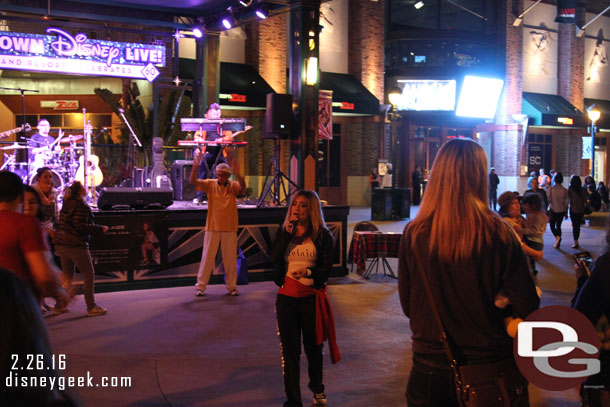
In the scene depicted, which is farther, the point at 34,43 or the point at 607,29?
the point at 607,29

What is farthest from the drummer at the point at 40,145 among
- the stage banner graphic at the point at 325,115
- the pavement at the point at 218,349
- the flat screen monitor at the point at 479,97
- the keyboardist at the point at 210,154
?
the flat screen monitor at the point at 479,97

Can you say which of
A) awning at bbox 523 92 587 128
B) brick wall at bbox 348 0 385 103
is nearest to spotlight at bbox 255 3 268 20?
brick wall at bbox 348 0 385 103

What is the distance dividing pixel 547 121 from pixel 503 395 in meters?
33.5

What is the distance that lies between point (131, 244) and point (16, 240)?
22.2ft

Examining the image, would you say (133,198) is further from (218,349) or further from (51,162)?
Result: (51,162)

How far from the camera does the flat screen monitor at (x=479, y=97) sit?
32.5 metres

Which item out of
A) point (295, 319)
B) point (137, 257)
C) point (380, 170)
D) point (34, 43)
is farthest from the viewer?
point (380, 170)

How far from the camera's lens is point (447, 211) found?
3012 mm

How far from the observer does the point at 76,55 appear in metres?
14.6

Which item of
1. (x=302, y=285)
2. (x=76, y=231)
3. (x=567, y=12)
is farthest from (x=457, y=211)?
(x=567, y=12)

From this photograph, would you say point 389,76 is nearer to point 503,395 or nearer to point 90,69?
point 90,69

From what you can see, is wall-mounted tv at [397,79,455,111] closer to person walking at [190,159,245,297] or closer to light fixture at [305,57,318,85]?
light fixture at [305,57,318,85]

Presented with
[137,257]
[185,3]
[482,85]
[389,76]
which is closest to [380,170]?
[389,76]

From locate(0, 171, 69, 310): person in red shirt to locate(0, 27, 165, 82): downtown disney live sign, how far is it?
10.7 m
